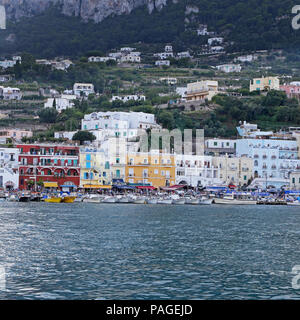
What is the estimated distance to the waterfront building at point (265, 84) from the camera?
398ft

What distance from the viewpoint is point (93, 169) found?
245 ft

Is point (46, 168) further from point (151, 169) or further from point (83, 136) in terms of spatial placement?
point (83, 136)

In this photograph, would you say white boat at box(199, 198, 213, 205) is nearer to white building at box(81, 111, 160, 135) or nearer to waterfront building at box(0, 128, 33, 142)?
white building at box(81, 111, 160, 135)

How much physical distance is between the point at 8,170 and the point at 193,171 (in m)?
20.5

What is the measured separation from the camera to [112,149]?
247 ft

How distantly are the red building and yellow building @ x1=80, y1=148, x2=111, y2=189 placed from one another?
645 mm

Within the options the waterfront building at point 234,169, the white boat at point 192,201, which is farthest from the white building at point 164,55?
the white boat at point 192,201

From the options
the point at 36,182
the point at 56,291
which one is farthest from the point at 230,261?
the point at 36,182

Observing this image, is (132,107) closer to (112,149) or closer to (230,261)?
(112,149)

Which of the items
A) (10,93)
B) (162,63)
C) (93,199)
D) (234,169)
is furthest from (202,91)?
(93,199)

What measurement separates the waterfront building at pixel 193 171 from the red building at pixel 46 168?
11524 millimetres

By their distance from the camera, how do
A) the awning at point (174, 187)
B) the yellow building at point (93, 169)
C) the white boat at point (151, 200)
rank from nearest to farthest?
the white boat at point (151, 200)
the yellow building at point (93, 169)
the awning at point (174, 187)

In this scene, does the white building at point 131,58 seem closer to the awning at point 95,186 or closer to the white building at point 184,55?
the white building at point 184,55
